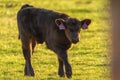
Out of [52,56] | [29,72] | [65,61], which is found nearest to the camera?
[65,61]

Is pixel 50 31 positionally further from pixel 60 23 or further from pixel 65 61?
pixel 65 61

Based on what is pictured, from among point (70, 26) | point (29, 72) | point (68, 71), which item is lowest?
point (29, 72)

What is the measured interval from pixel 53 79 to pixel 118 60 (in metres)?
6.92

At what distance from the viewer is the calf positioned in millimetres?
8688

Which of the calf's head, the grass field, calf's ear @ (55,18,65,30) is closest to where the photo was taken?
the calf's head

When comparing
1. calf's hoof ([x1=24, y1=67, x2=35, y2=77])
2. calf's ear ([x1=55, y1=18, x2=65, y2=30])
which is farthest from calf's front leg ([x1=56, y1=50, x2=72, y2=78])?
calf's hoof ([x1=24, y1=67, x2=35, y2=77])

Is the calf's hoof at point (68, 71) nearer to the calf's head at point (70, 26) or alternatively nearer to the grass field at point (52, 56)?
the grass field at point (52, 56)

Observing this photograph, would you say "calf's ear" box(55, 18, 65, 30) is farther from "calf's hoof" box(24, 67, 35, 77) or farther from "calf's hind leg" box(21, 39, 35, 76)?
"calf's hoof" box(24, 67, 35, 77)

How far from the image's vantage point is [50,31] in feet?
30.4

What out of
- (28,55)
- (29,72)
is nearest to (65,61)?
(29,72)

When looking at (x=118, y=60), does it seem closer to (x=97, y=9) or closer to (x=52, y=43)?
(x=52, y=43)

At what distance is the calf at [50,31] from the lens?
8.69 m

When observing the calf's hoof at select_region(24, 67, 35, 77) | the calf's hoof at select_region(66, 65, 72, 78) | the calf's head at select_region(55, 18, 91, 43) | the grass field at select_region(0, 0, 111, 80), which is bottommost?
the grass field at select_region(0, 0, 111, 80)

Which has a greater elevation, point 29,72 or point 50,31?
point 50,31
